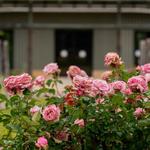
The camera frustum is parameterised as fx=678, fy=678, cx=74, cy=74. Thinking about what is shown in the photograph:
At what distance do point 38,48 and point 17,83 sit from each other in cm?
3216

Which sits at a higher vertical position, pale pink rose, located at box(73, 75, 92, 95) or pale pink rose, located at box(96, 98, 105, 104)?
pale pink rose, located at box(73, 75, 92, 95)

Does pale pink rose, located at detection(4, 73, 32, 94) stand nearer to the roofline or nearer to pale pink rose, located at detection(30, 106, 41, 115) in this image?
pale pink rose, located at detection(30, 106, 41, 115)

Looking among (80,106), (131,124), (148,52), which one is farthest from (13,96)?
(148,52)

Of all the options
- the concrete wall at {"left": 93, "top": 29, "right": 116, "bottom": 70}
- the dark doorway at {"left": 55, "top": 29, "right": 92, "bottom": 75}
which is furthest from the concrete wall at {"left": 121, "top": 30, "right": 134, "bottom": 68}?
the dark doorway at {"left": 55, "top": 29, "right": 92, "bottom": 75}

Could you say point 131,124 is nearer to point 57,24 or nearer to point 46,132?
point 46,132

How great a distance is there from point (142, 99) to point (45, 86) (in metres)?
0.91

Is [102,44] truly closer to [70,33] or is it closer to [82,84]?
[70,33]

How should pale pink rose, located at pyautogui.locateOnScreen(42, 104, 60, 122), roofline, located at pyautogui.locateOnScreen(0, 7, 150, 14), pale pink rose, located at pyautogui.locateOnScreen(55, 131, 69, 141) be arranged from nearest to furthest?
pale pink rose, located at pyautogui.locateOnScreen(42, 104, 60, 122) → pale pink rose, located at pyautogui.locateOnScreen(55, 131, 69, 141) → roofline, located at pyautogui.locateOnScreen(0, 7, 150, 14)

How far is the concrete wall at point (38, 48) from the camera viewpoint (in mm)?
36844

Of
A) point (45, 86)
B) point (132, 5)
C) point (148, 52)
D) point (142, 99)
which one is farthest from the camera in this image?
point (132, 5)

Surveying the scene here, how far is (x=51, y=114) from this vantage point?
15.3ft

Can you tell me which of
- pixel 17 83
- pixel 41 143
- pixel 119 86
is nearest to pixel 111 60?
pixel 119 86

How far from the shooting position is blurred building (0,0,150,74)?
1427 inches

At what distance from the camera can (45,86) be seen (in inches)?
219
